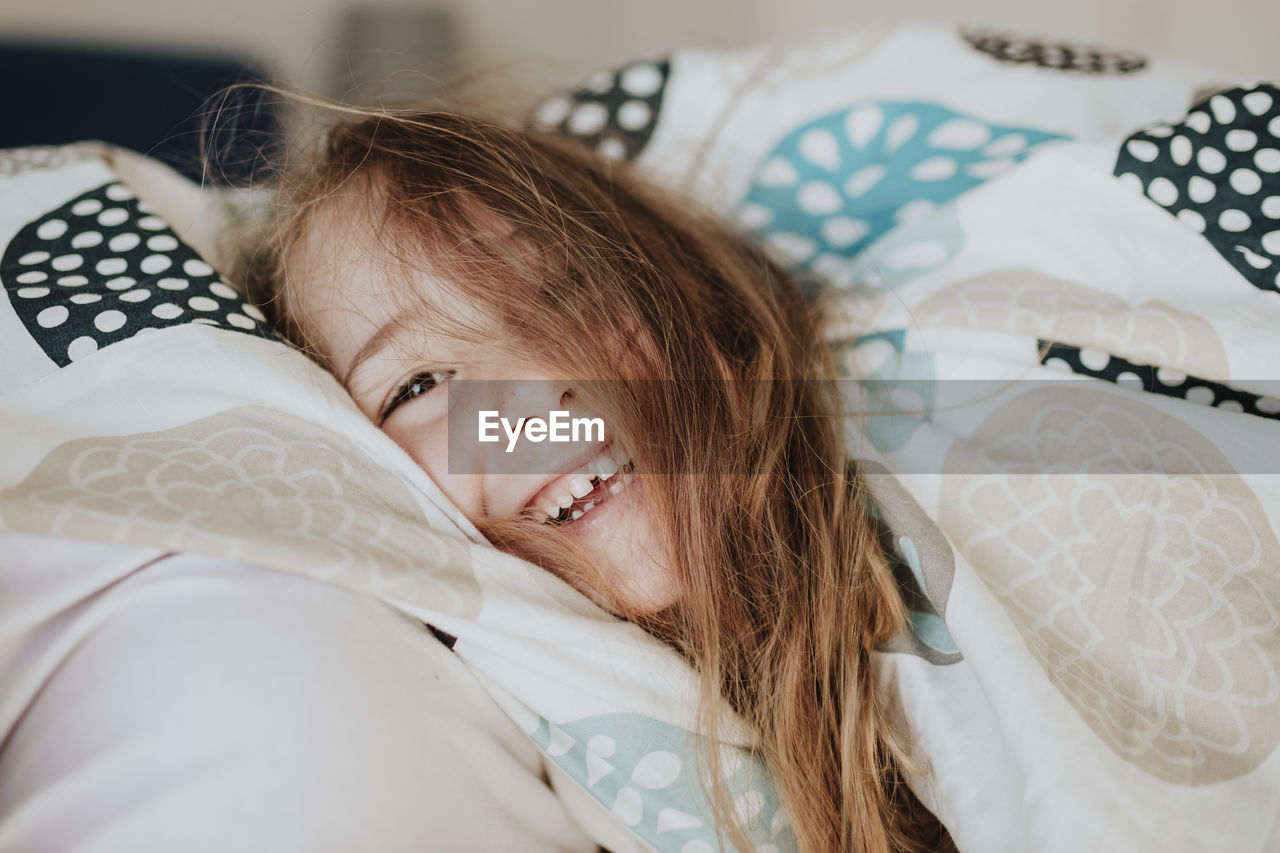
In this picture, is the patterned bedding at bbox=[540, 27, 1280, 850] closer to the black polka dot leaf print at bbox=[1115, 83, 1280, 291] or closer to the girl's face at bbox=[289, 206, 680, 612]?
the black polka dot leaf print at bbox=[1115, 83, 1280, 291]

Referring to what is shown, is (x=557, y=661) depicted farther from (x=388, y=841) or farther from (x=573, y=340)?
(x=573, y=340)

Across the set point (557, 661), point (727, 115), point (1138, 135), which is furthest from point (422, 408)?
point (1138, 135)

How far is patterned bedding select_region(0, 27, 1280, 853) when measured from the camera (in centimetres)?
42

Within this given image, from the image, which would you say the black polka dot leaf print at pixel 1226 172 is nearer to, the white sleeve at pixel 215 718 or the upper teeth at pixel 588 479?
the upper teeth at pixel 588 479

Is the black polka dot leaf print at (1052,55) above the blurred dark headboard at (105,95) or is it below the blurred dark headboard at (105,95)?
above

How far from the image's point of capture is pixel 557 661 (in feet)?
1.48

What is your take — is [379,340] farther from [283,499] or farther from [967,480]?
[967,480]

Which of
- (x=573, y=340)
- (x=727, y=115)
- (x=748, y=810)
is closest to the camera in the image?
(x=748, y=810)

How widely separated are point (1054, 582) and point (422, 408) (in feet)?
1.50

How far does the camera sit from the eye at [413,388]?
59 cm

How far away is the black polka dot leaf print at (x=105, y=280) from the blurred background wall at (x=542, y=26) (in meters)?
0.43

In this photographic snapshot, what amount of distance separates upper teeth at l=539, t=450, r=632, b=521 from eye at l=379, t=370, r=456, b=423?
13 centimetres

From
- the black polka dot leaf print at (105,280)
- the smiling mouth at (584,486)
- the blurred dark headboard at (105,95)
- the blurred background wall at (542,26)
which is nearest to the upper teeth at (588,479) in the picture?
the smiling mouth at (584,486)

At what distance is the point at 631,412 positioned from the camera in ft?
1.84
